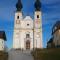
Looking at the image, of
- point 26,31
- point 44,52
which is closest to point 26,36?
point 26,31

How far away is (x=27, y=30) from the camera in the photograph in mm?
70312

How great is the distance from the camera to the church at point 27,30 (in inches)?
2677

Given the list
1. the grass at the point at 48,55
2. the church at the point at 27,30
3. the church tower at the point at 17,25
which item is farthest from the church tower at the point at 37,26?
the grass at the point at 48,55

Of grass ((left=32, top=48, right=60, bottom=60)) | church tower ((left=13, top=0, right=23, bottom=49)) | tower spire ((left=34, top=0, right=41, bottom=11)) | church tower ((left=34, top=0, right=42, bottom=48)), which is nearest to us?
grass ((left=32, top=48, right=60, bottom=60))

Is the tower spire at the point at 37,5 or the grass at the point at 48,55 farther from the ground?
the tower spire at the point at 37,5

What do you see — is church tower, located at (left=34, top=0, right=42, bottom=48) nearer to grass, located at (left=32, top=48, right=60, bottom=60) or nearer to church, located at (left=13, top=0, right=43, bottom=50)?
church, located at (left=13, top=0, right=43, bottom=50)

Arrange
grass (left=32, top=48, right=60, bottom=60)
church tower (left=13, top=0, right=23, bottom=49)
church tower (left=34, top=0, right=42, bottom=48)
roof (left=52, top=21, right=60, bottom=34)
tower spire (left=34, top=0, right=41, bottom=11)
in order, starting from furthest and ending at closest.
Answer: tower spire (left=34, top=0, right=41, bottom=11), church tower (left=13, top=0, right=23, bottom=49), church tower (left=34, top=0, right=42, bottom=48), roof (left=52, top=21, right=60, bottom=34), grass (left=32, top=48, right=60, bottom=60)

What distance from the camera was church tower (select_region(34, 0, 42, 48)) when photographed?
67500 mm

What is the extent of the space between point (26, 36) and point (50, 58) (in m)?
37.3

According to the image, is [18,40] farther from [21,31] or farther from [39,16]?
[39,16]

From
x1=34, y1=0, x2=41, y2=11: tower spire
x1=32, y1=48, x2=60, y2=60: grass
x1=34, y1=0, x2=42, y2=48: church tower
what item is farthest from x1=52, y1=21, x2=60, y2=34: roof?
x1=32, y1=48, x2=60, y2=60: grass

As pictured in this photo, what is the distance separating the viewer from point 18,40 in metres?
68.5

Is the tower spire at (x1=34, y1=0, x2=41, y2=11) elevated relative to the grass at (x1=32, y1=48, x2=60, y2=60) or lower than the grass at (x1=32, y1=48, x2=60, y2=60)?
elevated

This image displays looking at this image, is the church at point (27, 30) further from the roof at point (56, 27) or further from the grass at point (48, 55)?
the grass at point (48, 55)
